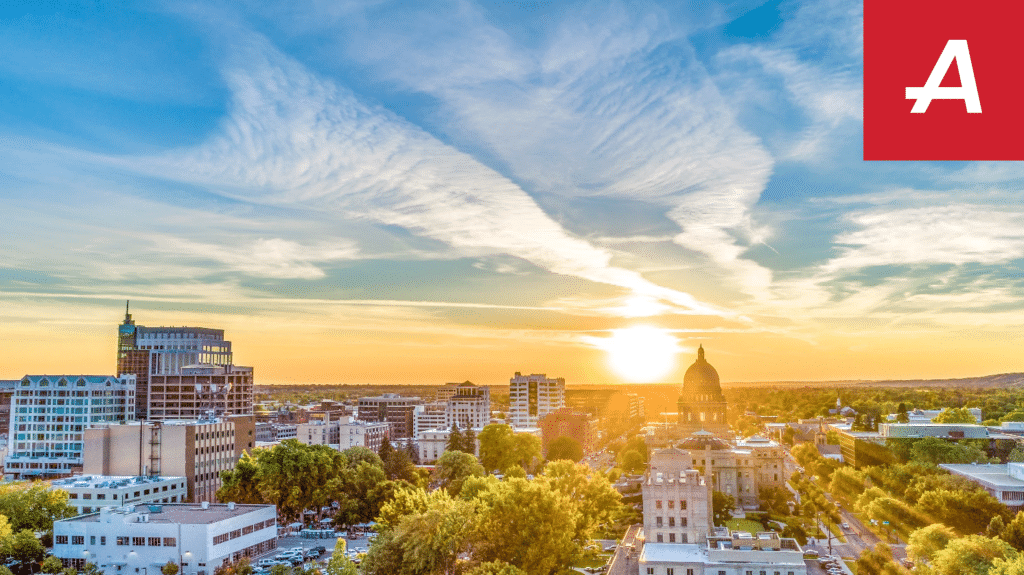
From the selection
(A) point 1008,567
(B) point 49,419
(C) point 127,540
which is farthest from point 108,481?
(A) point 1008,567

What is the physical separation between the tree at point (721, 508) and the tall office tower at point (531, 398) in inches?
3460

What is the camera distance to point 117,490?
229ft

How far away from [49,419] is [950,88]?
12425 centimetres

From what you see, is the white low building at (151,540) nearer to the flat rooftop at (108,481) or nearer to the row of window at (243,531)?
the row of window at (243,531)

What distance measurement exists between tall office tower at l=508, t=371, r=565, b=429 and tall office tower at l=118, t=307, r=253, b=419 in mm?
58597

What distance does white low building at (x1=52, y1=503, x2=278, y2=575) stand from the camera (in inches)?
2215

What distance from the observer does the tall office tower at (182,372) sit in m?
125

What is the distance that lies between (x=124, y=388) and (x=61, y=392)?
33.9ft

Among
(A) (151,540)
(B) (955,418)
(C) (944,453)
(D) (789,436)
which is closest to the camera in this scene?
(A) (151,540)

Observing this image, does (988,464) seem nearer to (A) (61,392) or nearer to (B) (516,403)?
(B) (516,403)

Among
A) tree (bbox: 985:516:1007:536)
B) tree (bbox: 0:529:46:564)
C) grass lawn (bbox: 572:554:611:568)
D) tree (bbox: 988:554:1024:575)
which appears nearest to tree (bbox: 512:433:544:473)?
grass lawn (bbox: 572:554:611:568)

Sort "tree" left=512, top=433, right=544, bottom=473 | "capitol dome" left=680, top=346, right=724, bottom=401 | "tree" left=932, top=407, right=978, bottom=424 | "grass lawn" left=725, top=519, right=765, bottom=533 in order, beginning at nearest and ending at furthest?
"grass lawn" left=725, top=519, right=765, bottom=533 → "tree" left=512, top=433, right=544, bottom=473 → "capitol dome" left=680, top=346, right=724, bottom=401 → "tree" left=932, top=407, right=978, bottom=424

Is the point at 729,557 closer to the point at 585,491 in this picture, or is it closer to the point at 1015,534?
the point at 1015,534

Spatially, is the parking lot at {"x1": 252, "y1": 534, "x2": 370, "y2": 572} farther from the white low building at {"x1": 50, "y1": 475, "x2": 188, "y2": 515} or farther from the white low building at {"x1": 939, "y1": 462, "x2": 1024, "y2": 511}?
the white low building at {"x1": 939, "y1": 462, "x2": 1024, "y2": 511}
